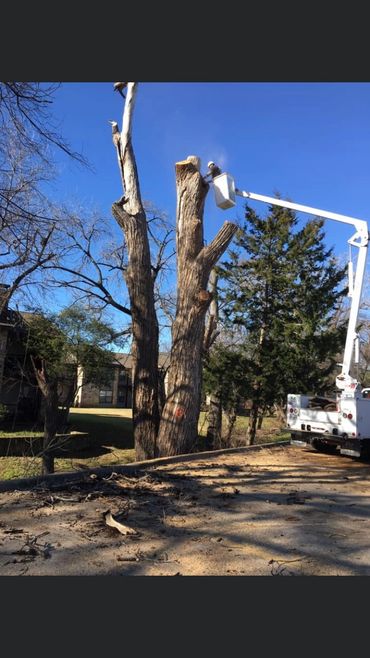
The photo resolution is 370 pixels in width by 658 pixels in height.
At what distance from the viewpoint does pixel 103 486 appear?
637 centimetres

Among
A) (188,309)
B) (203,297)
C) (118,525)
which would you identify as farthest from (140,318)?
(118,525)

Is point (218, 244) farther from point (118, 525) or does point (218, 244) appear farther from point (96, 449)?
point (96, 449)

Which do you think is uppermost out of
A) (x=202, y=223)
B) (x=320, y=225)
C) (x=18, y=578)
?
(x=320, y=225)

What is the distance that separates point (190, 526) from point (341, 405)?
5495mm

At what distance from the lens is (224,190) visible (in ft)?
32.4

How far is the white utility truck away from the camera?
31.0 feet

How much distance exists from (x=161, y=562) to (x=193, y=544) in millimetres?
548

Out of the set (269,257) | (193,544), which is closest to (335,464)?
(193,544)

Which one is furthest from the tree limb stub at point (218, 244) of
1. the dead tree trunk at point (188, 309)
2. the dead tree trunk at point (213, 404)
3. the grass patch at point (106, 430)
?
the grass patch at point (106, 430)

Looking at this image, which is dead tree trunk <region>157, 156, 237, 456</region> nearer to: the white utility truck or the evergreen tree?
the white utility truck

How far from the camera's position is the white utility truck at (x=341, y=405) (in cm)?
945

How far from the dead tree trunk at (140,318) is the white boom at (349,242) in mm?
2135

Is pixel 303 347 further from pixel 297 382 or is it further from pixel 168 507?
pixel 168 507

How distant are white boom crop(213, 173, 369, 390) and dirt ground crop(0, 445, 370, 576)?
2.91m
